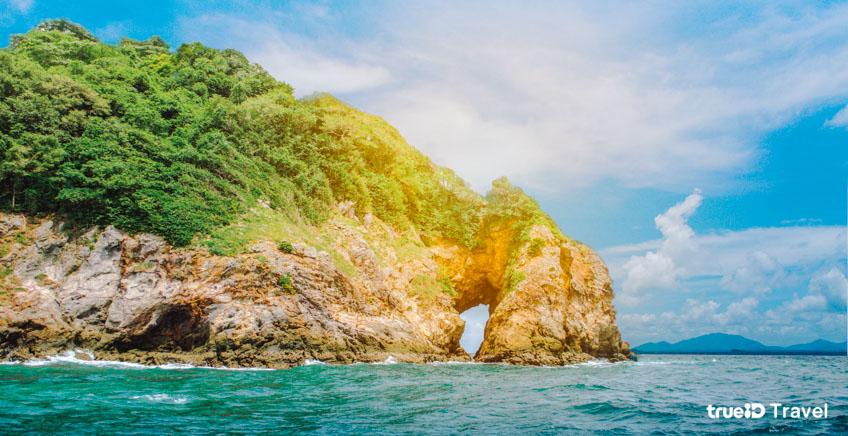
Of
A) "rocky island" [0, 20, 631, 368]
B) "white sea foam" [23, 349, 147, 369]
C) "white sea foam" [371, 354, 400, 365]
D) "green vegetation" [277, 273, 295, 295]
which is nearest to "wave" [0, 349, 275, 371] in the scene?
"white sea foam" [23, 349, 147, 369]

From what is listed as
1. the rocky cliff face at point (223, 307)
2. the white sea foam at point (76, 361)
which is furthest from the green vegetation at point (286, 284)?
the white sea foam at point (76, 361)

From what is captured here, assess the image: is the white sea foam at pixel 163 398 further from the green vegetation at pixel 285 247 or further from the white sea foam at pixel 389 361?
the green vegetation at pixel 285 247

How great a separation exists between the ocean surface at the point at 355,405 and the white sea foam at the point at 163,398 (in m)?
0.02

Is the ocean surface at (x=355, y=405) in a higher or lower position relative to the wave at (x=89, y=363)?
higher

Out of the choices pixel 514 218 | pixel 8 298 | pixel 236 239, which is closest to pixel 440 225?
pixel 514 218

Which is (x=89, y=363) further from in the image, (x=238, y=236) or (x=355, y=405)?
(x=355, y=405)

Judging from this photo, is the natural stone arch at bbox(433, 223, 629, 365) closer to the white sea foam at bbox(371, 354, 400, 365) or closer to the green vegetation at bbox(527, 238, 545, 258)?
the green vegetation at bbox(527, 238, 545, 258)

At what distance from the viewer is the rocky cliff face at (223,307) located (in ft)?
60.0

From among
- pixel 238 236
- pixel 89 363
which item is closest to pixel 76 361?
pixel 89 363

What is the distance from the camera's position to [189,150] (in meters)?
24.6

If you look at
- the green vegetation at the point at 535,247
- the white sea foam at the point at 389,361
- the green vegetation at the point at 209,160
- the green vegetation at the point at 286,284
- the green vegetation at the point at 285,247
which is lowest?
the white sea foam at the point at 389,361

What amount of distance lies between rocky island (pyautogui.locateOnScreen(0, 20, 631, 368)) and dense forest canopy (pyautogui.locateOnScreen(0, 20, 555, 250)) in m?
0.11

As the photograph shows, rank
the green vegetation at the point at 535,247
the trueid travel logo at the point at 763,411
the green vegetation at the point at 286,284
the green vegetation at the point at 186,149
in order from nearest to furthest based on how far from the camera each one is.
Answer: the trueid travel logo at the point at 763,411, the green vegetation at the point at 186,149, the green vegetation at the point at 286,284, the green vegetation at the point at 535,247

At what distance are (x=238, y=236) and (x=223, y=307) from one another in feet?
14.4
